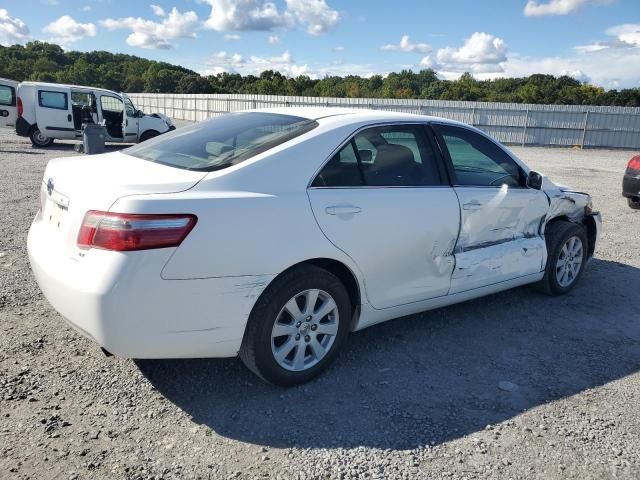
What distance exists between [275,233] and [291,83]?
6251 centimetres

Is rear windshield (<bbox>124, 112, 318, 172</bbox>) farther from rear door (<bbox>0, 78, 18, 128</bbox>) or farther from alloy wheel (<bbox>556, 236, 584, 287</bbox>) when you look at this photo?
rear door (<bbox>0, 78, 18, 128</bbox>)

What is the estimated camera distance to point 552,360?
3.80m

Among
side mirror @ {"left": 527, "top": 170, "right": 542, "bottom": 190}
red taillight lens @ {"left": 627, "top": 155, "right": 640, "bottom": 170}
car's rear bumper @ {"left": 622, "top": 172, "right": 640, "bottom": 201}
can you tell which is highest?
side mirror @ {"left": 527, "top": 170, "right": 542, "bottom": 190}

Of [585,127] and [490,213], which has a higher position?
[585,127]

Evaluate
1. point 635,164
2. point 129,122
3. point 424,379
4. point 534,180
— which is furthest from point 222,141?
point 129,122

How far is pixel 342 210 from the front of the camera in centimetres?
324

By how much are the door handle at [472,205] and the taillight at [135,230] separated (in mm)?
2080

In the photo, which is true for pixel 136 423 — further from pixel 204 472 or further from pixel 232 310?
pixel 232 310

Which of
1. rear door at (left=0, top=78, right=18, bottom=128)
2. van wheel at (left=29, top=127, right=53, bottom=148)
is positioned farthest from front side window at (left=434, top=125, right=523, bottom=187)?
rear door at (left=0, top=78, right=18, bottom=128)

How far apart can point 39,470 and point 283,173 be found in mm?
1880

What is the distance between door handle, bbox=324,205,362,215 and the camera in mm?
3186

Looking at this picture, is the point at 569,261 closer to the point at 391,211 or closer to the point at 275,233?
the point at 391,211

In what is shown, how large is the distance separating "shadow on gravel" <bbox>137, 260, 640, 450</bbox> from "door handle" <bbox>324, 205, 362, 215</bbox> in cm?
104

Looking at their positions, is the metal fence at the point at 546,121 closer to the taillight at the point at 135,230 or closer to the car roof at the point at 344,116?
the car roof at the point at 344,116
